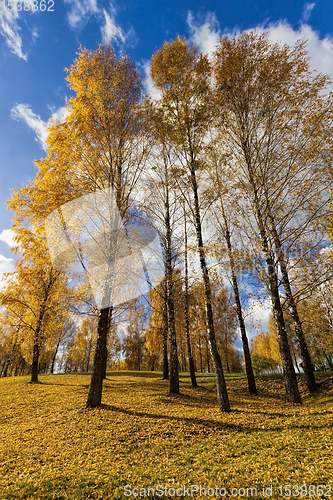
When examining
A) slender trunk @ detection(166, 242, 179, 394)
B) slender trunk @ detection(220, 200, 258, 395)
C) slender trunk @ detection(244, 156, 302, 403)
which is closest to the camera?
slender trunk @ detection(244, 156, 302, 403)

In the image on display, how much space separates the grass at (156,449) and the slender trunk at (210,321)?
0.49 m

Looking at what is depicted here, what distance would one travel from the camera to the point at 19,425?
6402 mm

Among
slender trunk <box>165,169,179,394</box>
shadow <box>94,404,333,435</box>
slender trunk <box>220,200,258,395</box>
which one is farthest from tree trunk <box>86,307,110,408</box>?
slender trunk <box>220,200,258,395</box>

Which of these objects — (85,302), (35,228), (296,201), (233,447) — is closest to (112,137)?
(35,228)

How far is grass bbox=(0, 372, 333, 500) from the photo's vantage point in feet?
11.3

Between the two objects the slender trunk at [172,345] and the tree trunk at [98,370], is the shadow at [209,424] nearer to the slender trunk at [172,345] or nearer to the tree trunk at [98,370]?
the tree trunk at [98,370]

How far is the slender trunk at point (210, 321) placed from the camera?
7.25 meters

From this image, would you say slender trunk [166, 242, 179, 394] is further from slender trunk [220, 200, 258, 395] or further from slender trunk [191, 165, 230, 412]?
slender trunk [220, 200, 258, 395]

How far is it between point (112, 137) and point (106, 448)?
404 inches

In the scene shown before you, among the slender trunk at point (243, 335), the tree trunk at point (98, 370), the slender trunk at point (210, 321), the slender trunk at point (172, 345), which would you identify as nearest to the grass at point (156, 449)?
the tree trunk at point (98, 370)

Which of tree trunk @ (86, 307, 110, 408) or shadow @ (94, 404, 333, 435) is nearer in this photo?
shadow @ (94, 404, 333, 435)

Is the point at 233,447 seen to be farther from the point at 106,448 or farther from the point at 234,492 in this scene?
the point at 106,448

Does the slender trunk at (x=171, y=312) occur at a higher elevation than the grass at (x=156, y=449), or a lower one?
higher

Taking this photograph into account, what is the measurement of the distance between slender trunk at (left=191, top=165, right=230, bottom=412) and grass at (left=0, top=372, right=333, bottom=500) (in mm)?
494
